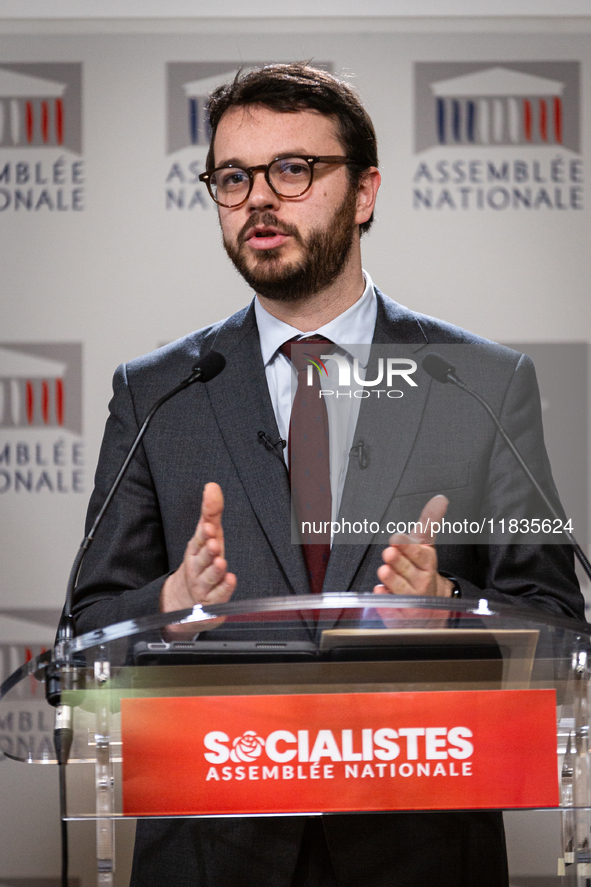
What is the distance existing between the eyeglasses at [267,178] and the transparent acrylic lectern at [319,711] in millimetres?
1150

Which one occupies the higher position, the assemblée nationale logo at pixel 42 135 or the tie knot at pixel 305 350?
the assemblée nationale logo at pixel 42 135

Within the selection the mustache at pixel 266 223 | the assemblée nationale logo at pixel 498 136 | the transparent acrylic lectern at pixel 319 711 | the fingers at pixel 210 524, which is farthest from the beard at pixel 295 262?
the transparent acrylic lectern at pixel 319 711

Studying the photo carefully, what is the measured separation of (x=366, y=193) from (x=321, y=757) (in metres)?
1.62

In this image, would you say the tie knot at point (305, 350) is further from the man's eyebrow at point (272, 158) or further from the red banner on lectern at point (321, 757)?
the red banner on lectern at point (321, 757)

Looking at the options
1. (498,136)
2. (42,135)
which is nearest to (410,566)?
(498,136)

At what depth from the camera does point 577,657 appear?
4.06 ft

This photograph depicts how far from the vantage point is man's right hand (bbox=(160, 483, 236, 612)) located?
1315 mm

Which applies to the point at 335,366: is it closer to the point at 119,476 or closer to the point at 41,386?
the point at 119,476

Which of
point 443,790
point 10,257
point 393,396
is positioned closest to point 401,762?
point 443,790

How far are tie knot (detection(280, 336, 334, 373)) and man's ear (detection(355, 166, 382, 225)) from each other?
438 mm

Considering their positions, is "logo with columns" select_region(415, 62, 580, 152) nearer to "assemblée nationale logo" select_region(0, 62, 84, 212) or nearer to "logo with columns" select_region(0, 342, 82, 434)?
"assemblée nationale logo" select_region(0, 62, 84, 212)

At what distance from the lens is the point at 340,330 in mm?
2143

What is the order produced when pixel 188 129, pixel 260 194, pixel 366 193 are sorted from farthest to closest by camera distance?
pixel 188 129 → pixel 366 193 → pixel 260 194

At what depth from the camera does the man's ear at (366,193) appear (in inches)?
92.4
